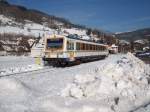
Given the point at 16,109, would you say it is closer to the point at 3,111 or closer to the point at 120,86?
the point at 3,111

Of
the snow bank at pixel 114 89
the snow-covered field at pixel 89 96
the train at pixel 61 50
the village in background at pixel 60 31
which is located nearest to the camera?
the snow-covered field at pixel 89 96

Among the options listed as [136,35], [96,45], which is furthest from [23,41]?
[136,35]

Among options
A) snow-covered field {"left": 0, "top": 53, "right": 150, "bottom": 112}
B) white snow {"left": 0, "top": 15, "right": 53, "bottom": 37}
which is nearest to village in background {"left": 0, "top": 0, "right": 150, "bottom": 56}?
white snow {"left": 0, "top": 15, "right": 53, "bottom": 37}

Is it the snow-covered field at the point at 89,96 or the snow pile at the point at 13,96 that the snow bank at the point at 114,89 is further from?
the snow pile at the point at 13,96

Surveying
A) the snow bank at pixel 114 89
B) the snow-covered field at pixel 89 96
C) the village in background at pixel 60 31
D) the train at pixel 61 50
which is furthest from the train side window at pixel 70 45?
the village in background at pixel 60 31

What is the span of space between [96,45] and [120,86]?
29511 millimetres

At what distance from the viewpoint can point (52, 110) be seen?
8961 mm

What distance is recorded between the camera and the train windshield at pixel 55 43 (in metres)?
27.5

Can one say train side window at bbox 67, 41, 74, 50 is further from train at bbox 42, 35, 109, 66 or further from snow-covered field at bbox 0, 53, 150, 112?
snow-covered field at bbox 0, 53, 150, 112

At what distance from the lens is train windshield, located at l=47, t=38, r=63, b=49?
1081 inches

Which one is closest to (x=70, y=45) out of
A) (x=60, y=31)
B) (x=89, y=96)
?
(x=89, y=96)

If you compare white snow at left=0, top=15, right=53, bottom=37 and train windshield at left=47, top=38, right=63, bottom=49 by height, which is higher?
white snow at left=0, top=15, right=53, bottom=37

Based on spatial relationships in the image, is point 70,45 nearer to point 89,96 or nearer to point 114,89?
point 114,89

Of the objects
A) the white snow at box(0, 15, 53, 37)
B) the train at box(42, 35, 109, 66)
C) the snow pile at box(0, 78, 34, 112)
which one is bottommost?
the snow pile at box(0, 78, 34, 112)
